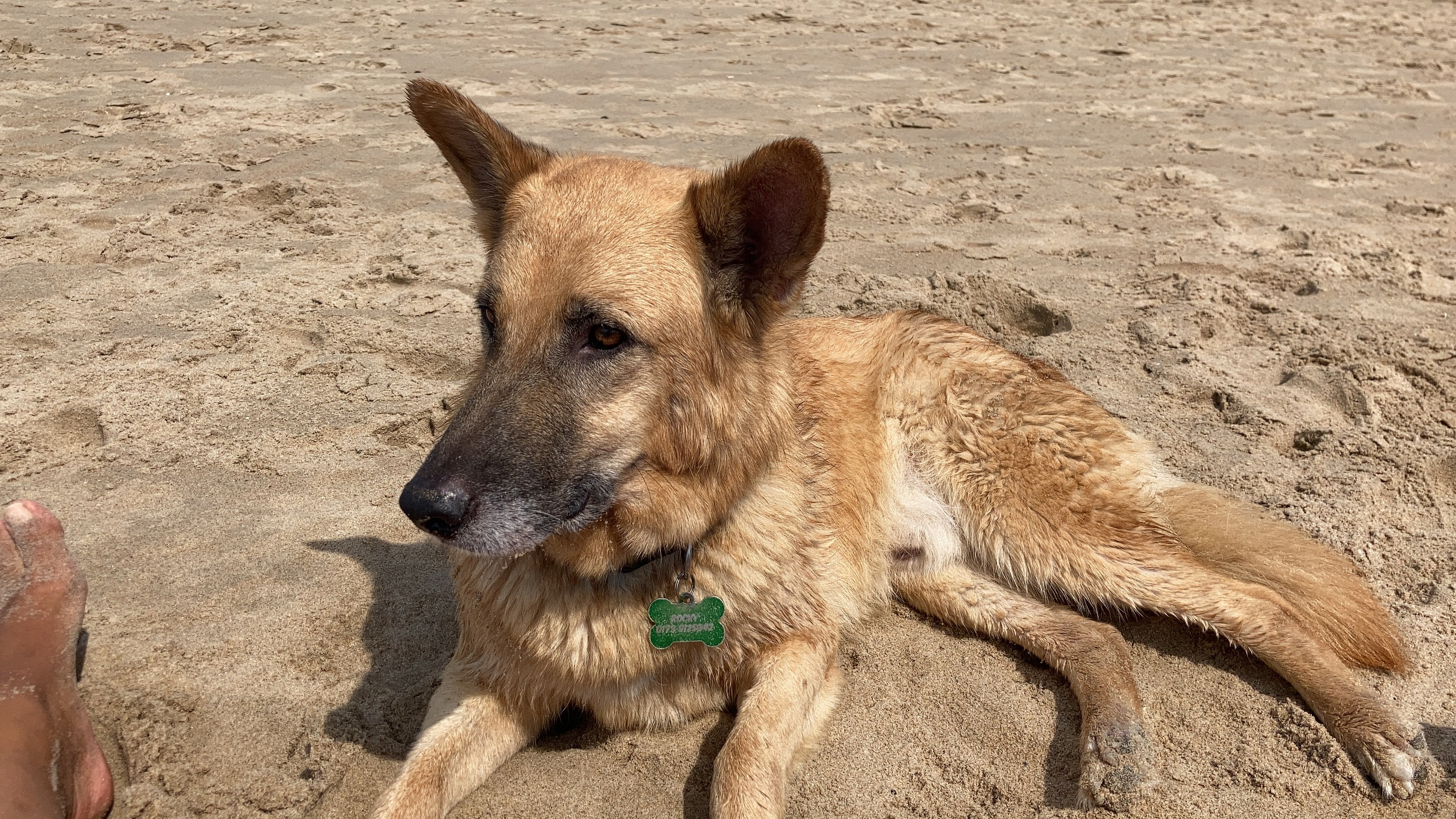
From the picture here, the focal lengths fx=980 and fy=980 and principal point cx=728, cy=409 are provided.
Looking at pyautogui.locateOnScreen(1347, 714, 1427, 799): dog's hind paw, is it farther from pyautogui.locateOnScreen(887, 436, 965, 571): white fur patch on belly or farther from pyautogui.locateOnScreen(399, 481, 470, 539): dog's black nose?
pyautogui.locateOnScreen(399, 481, 470, 539): dog's black nose

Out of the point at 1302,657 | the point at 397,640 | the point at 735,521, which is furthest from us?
the point at 397,640

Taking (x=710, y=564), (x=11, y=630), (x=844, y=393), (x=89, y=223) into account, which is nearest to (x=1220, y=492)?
(x=844, y=393)

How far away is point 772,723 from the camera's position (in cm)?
305

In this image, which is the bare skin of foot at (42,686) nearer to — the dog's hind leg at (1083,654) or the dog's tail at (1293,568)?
the dog's hind leg at (1083,654)

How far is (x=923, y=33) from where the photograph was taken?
1177 cm

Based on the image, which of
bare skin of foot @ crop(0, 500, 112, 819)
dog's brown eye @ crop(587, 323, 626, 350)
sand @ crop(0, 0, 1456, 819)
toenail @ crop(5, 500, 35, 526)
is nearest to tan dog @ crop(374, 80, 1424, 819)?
dog's brown eye @ crop(587, 323, 626, 350)

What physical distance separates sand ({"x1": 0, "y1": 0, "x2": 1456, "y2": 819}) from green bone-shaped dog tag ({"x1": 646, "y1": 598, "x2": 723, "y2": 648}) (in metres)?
0.39

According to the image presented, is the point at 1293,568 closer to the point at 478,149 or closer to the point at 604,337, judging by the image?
the point at 604,337

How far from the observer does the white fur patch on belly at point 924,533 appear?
159 inches

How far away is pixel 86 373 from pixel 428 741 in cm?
301

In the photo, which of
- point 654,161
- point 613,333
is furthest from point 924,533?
point 654,161

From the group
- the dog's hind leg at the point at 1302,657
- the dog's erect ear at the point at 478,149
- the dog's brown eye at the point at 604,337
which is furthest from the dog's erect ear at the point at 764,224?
the dog's hind leg at the point at 1302,657

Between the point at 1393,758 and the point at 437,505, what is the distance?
2.96 m

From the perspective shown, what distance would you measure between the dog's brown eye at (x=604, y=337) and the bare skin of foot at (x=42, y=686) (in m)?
1.78
